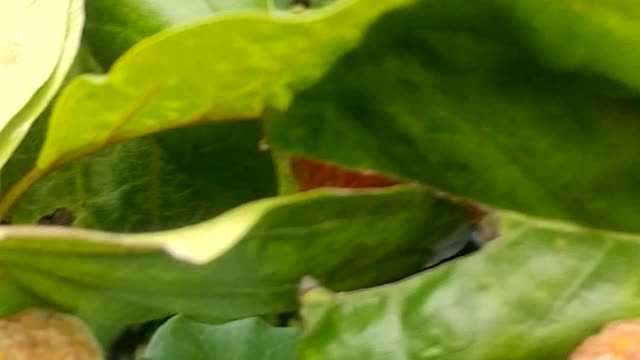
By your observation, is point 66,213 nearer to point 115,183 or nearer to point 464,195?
point 115,183

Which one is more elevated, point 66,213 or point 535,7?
point 535,7

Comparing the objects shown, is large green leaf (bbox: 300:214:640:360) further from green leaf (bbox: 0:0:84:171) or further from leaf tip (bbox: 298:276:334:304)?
green leaf (bbox: 0:0:84:171)

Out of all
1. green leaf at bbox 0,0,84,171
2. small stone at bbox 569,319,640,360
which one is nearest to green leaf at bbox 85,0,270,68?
green leaf at bbox 0,0,84,171

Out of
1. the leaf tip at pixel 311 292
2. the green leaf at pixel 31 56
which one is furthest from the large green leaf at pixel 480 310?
the green leaf at pixel 31 56

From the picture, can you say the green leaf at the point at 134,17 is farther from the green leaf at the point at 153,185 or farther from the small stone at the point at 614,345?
the small stone at the point at 614,345

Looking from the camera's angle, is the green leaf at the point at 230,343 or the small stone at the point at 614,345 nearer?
the small stone at the point at 614,345

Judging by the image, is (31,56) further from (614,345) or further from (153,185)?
(614,345)

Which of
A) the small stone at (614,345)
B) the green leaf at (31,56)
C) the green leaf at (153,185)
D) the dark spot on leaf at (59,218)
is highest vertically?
the green leaf at (31,56)

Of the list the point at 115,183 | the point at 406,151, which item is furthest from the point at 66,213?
the point at 406,151
